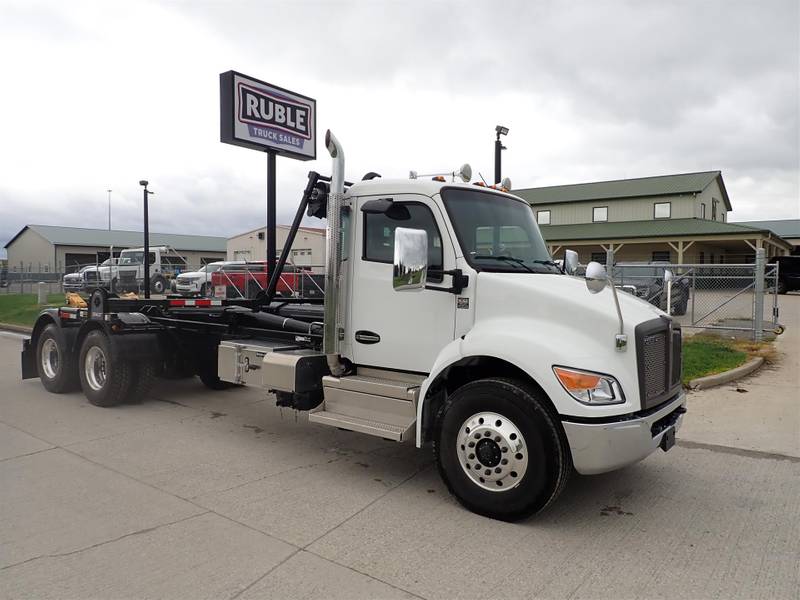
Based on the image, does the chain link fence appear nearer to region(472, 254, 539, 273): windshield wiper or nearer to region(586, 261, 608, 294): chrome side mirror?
region(472, 254, 539, 273): windshield wiper

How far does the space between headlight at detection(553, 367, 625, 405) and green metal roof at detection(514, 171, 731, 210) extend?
34327mm

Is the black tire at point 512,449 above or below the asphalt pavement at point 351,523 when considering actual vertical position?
above

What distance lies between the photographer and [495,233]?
492 cm

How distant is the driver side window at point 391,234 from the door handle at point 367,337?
0.62 metres

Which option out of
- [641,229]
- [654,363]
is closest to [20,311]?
[654,363]

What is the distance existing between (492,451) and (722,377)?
597 cm

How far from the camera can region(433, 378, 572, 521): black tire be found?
13.0ft

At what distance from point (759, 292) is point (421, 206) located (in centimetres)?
Result: 998

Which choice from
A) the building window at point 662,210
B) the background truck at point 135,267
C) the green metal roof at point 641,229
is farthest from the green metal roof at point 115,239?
the building window at point 662,210

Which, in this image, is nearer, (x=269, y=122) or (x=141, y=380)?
(x=141, y=380)

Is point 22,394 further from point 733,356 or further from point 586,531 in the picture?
point 733,356

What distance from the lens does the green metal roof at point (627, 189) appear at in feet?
120

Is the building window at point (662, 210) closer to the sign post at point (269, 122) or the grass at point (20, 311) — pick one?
the grass at point (20, 311)

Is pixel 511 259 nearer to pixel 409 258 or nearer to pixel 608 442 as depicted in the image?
pixel 409 258
